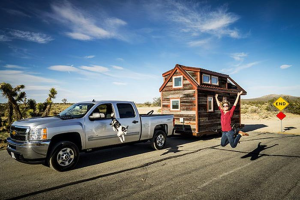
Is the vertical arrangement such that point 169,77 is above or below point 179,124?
above

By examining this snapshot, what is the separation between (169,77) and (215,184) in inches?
382

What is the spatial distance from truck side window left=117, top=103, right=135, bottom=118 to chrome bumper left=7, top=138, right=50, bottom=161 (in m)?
2.83

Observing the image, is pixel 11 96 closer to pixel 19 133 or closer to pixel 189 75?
pixel 19 133

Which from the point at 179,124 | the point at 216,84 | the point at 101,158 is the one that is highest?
the point at 216,84

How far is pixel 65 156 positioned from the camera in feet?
18.6

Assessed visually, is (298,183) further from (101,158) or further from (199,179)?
A: (101,158)

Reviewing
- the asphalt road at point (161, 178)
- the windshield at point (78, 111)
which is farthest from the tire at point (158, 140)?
the windshield at point (78, 111)

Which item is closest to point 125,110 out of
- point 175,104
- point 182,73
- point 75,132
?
point 75,132

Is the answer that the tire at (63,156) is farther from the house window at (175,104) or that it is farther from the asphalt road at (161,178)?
the house window at (175,104)

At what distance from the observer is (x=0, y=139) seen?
35.4 ft

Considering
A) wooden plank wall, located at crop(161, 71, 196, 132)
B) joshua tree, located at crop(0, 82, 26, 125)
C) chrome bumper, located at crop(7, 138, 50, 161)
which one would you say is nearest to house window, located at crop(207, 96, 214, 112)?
wooden plank wall, located at crop(161, 71, 196, 132)

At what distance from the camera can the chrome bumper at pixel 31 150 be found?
5129mm

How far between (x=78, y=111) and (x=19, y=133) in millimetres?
1872

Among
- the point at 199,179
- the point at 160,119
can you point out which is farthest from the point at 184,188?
the point at 160,119
